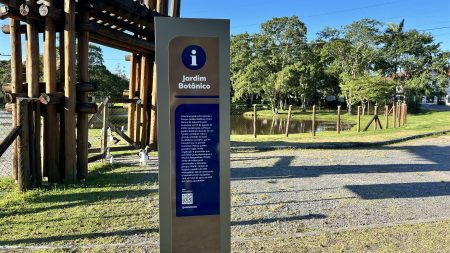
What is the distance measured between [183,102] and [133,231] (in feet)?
6.88

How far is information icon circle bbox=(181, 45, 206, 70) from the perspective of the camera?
10.5ft

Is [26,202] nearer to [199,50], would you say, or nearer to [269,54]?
[199,50]

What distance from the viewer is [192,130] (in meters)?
3.24

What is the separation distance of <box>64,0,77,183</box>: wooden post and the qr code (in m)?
4.31

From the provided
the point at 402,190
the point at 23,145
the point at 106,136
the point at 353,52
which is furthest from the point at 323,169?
the point at 353,52

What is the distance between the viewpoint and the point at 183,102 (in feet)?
10.5

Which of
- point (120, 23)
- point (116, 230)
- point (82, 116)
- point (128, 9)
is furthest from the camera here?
point (120, 23)

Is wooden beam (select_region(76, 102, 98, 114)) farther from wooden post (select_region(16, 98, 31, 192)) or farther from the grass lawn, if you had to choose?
the grass lawn

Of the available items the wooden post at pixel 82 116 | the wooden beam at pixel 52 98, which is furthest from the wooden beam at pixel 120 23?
the wooden beam at pixel 52 98

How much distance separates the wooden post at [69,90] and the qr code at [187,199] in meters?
4.31

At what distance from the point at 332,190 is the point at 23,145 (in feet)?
16.8

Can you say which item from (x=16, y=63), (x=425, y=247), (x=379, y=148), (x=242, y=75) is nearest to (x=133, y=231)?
(x=425, y=247)

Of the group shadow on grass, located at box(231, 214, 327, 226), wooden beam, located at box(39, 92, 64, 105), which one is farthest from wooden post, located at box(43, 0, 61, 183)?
shadow on grass, located at box(231, 214, 327, 226)

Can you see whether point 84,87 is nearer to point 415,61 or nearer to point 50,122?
point 50,122
